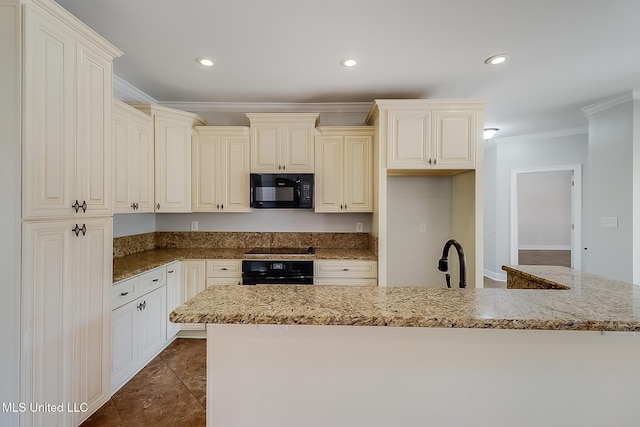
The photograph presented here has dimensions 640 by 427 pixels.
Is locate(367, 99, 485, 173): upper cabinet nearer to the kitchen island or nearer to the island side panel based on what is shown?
the kitchen island

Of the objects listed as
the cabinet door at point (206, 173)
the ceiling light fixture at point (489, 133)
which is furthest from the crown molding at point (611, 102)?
the cabinet door at point (206, 173)

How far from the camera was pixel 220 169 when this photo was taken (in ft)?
10.4

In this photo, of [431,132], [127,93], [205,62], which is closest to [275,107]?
[205,62]

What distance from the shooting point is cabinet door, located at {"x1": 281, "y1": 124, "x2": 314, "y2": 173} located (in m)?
3.09

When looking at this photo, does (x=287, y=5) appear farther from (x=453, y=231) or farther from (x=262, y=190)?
(x=453, y=231)

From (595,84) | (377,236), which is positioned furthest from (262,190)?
(595,84)

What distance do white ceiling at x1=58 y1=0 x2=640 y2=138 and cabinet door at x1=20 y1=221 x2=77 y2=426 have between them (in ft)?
4.77

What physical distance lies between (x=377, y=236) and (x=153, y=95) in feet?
9.59

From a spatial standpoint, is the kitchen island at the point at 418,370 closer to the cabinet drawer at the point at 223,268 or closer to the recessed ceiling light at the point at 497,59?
the cabinet drawer at the point at 223,268

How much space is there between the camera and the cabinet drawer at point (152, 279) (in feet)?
7.66

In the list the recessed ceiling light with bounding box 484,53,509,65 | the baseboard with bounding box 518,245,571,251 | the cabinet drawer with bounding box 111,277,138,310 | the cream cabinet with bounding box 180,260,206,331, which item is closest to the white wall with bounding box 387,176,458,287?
the recessed ceiling light with bounding box 484,53,509,65

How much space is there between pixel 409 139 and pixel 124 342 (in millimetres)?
2996

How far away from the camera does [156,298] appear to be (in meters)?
2.54

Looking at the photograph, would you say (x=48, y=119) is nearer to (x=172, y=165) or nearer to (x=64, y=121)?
(x=64, y=121)
